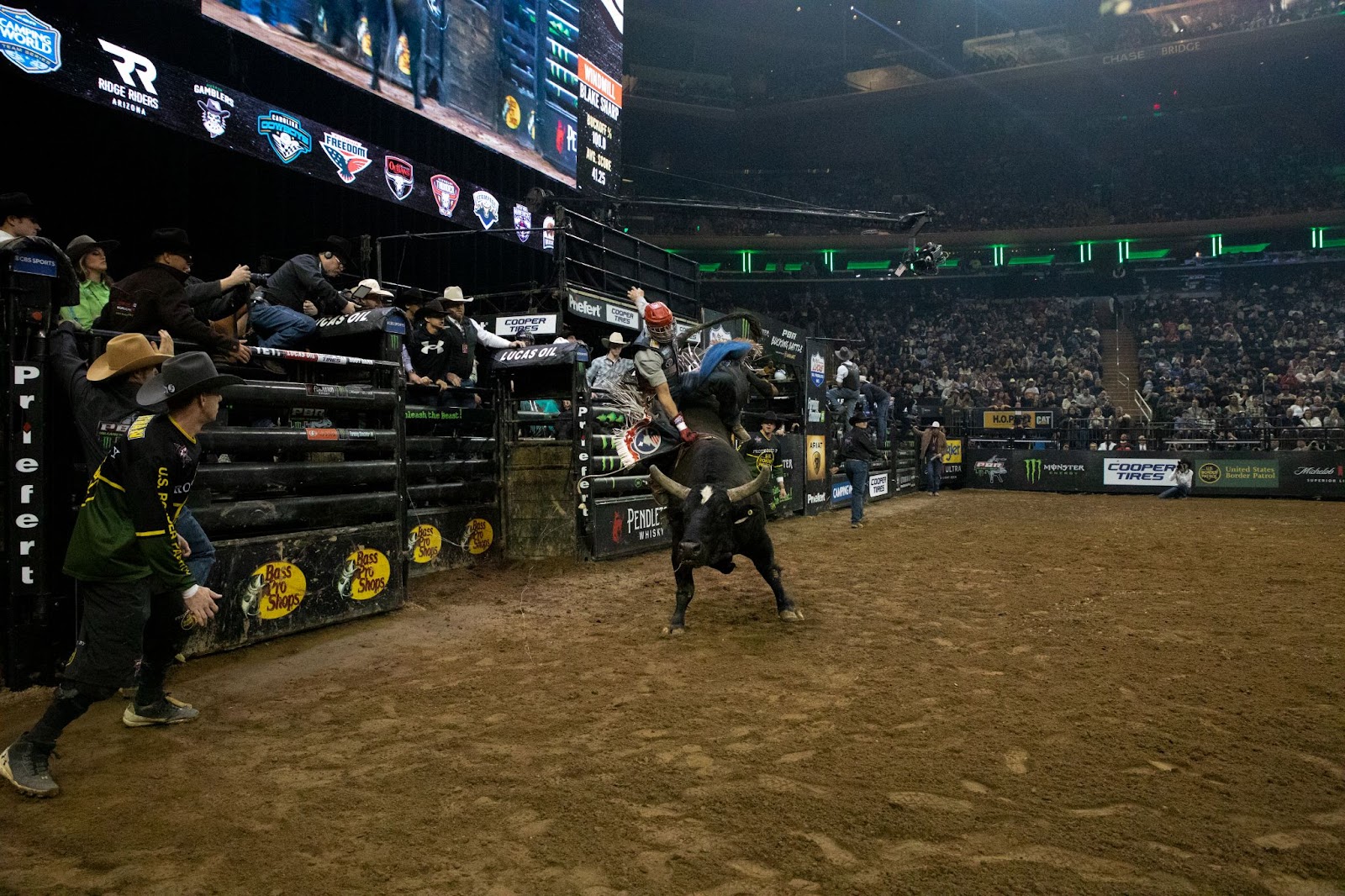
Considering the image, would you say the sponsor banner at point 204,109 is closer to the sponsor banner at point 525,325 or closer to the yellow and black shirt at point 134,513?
the sponsor banner at point 525,325

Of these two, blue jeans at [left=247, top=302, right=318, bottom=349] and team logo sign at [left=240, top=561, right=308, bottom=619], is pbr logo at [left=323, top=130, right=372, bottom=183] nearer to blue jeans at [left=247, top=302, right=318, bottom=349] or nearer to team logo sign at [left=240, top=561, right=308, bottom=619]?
blue jeans at [left=247, top=302, right=318, bottom=349]

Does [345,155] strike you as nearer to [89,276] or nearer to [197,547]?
[89,276]

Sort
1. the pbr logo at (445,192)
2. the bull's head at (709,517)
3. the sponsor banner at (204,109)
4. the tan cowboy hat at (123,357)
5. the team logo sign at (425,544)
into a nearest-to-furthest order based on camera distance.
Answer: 1. the tan cowboy hat at (123,357)
2. the bull's head at (709,517)
3. the team logo sign at (425,544)
4. the sponsor banner at (204,109)
5. the pbr logo at (445,192)

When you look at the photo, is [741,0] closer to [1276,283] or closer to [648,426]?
[1276,283]

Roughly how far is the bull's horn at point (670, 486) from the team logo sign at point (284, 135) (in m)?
9.72

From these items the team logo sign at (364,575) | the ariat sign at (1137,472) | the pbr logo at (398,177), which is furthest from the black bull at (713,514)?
the ariat sign at (1137,472)

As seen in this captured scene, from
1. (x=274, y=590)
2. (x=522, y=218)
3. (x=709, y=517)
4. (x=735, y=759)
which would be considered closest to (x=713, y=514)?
(x=709, y=517)

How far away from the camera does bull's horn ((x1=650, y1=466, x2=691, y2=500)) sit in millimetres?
5984

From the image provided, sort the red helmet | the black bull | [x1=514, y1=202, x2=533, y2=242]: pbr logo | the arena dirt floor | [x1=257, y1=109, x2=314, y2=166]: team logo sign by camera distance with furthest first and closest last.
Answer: [x1=514, y1=202, x2=533, y2=242]: pbr logo → [x1=257, y1=109, x2=314, y2=166]: team logo sign → the red helmet → the black bull → the arena dirt floor

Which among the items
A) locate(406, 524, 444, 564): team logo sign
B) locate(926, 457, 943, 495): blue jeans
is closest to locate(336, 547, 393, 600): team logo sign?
locate(406, 524, 444, 564): team logo sign

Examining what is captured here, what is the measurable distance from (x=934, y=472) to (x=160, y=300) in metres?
19.3

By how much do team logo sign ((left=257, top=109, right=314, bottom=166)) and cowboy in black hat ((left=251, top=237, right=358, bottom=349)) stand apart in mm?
5834

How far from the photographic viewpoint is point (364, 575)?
6.43 meters

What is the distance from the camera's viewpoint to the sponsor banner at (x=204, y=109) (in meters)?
9.26
